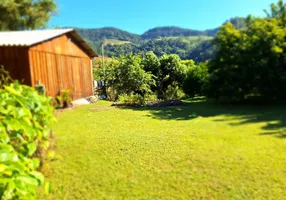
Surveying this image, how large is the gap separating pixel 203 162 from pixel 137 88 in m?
8.28

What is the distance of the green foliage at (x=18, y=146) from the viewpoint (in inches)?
32.9

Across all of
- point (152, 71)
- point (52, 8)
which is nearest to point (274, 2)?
point (152, 71)

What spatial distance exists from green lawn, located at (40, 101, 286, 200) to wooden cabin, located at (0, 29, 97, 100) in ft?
10.2

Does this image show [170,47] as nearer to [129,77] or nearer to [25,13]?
[129,77]

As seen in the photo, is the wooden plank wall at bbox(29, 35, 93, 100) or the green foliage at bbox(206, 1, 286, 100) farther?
the green foliage at bbox(206, 1, 286, 100)

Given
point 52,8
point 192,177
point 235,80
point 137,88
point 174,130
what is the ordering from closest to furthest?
point 192,177, point 174,130, point 235,80, point 137,88, point 52,8

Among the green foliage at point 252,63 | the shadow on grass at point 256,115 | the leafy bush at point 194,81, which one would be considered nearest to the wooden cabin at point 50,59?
the shadow on grass at point 256,115

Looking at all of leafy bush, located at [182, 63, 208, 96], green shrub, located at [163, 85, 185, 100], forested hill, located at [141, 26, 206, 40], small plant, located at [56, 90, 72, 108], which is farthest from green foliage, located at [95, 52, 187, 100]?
small plant, located at [56, 90, 72, 108]

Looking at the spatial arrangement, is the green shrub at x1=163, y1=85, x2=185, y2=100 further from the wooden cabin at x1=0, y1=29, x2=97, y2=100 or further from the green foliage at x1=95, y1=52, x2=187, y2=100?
the wooden cabin at x1=0, y1=29, x2=97, y2=100

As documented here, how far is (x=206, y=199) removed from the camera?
3.30m

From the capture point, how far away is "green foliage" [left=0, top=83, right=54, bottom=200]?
32.9 inches

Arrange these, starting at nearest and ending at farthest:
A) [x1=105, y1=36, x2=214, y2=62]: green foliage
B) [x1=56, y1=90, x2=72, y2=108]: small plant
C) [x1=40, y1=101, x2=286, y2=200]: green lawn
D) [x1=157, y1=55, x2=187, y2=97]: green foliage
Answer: [x1=56, y1=90, x2=72, y2=108]: small plant < [x1=40, y1=101, x2=286, y2=200]: green lawn < [x1=105, y1=36, x2=214, y2=62]: green foliage < [x1=157, y1=55, x2=187, y2=97]: green foliage

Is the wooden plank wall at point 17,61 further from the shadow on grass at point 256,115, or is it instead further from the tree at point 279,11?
the tree at point 279,11

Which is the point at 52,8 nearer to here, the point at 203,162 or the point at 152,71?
the point at 152,71
